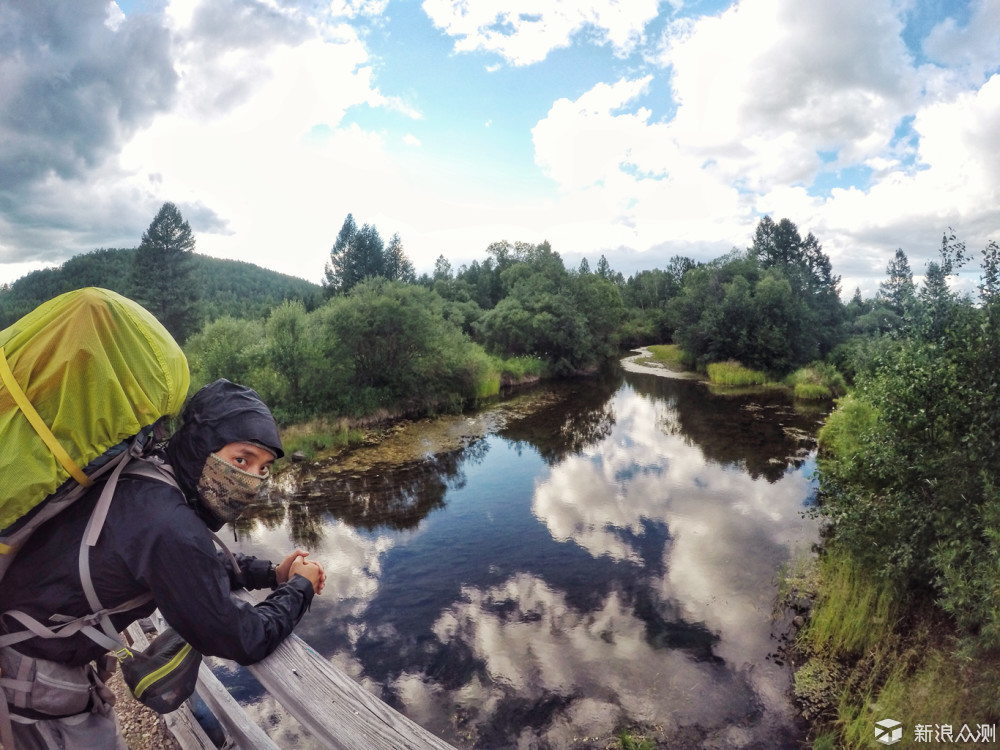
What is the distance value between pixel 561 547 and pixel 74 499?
10.9 m

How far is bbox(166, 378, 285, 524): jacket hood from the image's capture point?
1.87m

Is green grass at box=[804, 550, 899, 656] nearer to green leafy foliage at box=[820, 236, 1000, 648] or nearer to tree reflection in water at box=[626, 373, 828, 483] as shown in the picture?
green leafy foliage at box=[820, 236, 1000, 648]

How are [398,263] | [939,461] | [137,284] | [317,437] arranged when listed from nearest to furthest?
[939,461] < [317,437] < [137,284] < [398,263]

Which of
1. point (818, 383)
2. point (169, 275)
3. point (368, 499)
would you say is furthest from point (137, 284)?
point (818, 383)

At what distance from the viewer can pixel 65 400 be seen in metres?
1.52

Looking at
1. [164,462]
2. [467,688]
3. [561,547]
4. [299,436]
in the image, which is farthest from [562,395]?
[164,462]

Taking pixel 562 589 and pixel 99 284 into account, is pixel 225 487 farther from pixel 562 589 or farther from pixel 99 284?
pixel 99 284

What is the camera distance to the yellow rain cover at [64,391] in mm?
1492

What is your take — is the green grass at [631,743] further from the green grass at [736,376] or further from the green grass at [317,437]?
the green grass at [736,376]

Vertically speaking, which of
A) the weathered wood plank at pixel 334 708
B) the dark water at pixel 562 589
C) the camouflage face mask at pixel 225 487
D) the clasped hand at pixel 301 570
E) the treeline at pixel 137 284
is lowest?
the dark water at pixel 562 589

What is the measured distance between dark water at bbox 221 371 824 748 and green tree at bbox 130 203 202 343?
3861cm

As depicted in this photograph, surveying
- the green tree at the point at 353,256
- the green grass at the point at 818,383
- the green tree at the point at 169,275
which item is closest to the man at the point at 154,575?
the green grass at the point at 818,383

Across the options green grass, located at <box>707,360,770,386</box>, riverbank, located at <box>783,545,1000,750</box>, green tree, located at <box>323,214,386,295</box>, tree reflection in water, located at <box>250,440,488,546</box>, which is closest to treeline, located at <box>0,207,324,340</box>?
green tree, located at <box>323,214,386,295</box>

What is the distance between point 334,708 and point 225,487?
82 cm
